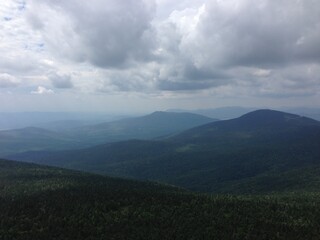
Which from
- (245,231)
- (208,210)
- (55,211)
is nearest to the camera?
(245,231)

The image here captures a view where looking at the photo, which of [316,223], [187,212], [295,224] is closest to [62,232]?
[187,212]

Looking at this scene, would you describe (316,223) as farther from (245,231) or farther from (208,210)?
(208,210)

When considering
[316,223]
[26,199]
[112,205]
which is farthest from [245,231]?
[26,199]

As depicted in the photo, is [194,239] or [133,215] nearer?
[194,239]

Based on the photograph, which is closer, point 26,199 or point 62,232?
point 62,232

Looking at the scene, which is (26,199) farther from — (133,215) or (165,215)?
(165,215)

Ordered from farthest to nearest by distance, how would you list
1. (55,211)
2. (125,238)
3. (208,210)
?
(208,210), (55,211), (125,238)
